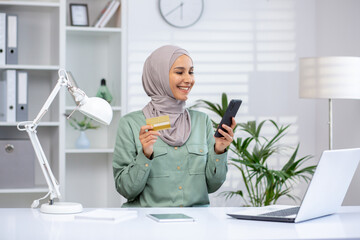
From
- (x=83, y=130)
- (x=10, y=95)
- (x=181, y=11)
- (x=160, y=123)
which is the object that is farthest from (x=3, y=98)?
(x=160, y=123)

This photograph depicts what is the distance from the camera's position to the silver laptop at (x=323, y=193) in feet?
5.30

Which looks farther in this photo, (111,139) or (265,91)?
(265,91)

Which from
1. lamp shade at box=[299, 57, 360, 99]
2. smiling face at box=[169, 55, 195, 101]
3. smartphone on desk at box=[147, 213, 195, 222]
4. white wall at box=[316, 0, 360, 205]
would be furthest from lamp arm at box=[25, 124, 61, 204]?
white wall at box=[316, 0, 360, 205]

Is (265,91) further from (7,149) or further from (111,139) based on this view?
(7,149)

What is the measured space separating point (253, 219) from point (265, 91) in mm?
2530

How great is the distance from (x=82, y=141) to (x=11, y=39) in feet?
2.64

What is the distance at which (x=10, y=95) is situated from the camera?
347 centimetres

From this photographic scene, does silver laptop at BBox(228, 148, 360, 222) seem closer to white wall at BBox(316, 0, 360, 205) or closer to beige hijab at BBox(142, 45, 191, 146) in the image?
beige hijab at BBox(142, 45, 191, 146)

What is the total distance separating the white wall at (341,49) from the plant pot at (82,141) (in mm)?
1741

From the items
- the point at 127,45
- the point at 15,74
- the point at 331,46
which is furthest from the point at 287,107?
the point at 15,74

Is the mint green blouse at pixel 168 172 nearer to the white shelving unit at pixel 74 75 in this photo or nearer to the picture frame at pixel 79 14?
Result: the white shelving unit at pixel 74 75

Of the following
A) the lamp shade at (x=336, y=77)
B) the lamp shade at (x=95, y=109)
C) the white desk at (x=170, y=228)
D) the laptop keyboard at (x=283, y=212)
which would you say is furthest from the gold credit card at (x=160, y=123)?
the lamp shade at (x=336, y=77)

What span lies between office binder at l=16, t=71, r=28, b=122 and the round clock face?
1091 mm

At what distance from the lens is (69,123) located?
12.6 ft
